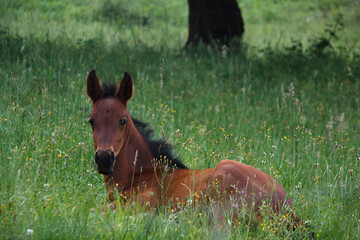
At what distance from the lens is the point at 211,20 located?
45.4ft

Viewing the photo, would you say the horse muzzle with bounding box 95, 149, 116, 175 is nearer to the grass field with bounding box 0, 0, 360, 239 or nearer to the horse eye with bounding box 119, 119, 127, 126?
the grass field with bounding box 0, 0, 360, 239

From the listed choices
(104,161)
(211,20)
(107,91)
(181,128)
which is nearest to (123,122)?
(107,91)

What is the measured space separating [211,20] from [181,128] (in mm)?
6521

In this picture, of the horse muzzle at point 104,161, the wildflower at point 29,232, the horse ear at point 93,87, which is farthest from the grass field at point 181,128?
the horse ear at point 93,87

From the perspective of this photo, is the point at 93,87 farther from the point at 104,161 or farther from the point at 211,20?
the point at 211,20

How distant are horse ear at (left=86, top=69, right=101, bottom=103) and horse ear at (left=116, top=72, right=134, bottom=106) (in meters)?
0.25

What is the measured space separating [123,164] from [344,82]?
7.46 metres

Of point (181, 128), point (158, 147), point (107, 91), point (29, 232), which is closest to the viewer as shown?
point (29, 232)

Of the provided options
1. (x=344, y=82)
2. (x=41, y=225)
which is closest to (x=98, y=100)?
(x=41, y=225)

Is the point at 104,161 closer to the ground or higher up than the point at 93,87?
closer to the ground

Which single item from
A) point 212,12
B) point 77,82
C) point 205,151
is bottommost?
point 205,151

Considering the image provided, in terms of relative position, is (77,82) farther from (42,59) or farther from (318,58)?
(318,58)

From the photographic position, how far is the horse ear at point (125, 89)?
5637 mm

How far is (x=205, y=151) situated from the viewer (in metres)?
6.94
